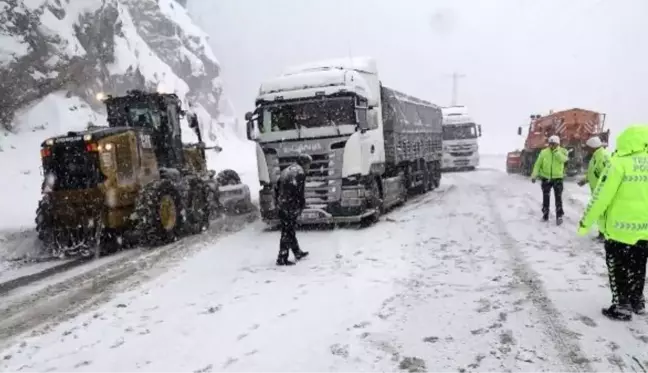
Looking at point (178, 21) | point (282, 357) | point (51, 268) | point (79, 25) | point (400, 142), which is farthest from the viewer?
point (178, 21)

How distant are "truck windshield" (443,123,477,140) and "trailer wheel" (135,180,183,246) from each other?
69.7ft

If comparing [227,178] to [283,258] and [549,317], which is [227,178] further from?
[549,317]

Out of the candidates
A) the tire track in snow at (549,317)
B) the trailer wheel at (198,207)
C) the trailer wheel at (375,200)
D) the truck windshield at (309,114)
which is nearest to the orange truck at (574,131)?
the trailer wheel at (375,200)

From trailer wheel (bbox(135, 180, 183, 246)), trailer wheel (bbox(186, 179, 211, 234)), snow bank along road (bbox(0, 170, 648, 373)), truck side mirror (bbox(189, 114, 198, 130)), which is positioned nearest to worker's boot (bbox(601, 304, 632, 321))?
snow bank along road (bbox(0, 170, 648, 373))

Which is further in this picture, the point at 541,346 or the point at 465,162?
the point at 465,162

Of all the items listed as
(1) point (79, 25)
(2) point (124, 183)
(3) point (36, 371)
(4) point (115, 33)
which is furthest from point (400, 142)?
(4) point (115, 33)

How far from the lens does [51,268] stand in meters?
9.35

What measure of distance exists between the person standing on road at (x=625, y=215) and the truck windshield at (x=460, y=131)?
81.7 ft

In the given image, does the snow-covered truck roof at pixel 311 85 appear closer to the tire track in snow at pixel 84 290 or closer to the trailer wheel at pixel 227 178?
the tire track in snow at pixel 84 290

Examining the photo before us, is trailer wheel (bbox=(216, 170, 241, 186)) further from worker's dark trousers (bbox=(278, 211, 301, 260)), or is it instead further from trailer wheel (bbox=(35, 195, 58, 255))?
worker's dark trousers (bbox=(278, 211, 301, 260))

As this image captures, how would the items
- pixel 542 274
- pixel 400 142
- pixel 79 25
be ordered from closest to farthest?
1. pixel 542 274
2. pixel 400 142
3. pixel 79 25

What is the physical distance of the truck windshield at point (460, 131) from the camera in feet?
97.3

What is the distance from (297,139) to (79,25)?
2246 cm

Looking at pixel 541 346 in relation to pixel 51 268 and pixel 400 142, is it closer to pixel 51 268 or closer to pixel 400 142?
pixel 51 268
